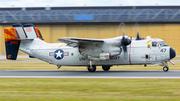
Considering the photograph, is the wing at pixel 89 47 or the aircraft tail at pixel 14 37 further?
the aircraft tail at pixel 14 37

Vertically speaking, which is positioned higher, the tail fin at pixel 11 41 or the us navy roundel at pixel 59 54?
the tail fin at pixel 11 41

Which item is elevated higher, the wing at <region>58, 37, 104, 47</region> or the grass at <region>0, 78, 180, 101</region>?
the wing at <region>58, 37, 104, 47</region>

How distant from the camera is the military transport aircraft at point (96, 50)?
18.7 meters

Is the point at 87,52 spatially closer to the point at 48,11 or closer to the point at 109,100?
the point at 109,100

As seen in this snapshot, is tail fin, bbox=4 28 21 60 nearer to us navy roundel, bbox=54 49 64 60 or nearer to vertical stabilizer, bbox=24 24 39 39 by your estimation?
vertical stabilizer, bbox=24 24 39 39

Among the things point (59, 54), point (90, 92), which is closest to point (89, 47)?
point (59, 54)

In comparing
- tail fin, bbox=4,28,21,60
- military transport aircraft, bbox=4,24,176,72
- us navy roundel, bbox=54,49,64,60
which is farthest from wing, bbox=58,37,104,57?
tail fin, bbox=4,28,21,60

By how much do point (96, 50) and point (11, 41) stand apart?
7.74 metres

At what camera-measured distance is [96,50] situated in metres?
19.3

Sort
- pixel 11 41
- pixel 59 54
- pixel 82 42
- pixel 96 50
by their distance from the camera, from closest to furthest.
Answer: pixel 82 42 → pixel 96 50 → pixel 59 54 → pixel 11 41

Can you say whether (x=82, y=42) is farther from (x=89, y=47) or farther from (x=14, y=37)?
(x=14, y=37)

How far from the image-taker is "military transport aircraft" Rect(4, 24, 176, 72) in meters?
18.7

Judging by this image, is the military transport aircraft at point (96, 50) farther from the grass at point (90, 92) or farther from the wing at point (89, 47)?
the grass at point (90, 92)

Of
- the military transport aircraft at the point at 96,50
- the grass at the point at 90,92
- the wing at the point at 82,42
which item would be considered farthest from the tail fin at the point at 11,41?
the grass at the point at 90,92
